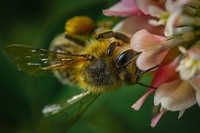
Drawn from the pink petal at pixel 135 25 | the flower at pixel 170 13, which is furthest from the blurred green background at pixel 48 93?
the flower at pixel 170 13

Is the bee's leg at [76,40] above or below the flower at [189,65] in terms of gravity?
below

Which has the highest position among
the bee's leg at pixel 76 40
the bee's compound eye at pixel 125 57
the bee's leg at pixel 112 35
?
the bee's leg at pixel 112 35

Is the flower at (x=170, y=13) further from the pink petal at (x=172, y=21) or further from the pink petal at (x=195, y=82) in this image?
the pink petal at (x=195, y=82)

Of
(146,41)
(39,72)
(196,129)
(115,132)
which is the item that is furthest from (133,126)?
(146,41)

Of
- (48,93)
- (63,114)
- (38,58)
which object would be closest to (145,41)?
(38,58)

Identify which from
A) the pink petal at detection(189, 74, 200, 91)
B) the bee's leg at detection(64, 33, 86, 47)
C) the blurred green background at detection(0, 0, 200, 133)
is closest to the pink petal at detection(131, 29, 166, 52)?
Result: the pink petal at detection(189, 74, 200, 91)

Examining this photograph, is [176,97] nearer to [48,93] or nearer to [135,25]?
[135,25]

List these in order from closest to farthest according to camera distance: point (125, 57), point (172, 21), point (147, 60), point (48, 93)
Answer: point (172, 21), point (147, 60), point (125, 57), point (48, 93)
